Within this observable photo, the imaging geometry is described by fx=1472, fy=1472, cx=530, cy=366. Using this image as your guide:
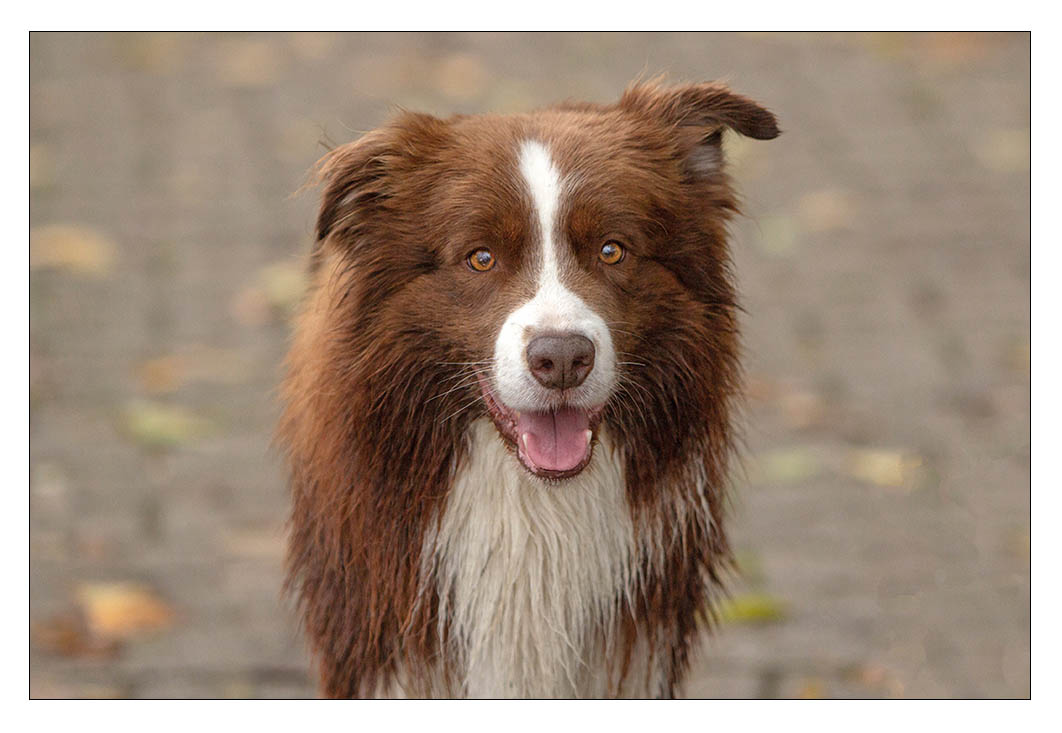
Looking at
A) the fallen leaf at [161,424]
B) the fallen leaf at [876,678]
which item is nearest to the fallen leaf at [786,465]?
the fallen leaf at [876,678]

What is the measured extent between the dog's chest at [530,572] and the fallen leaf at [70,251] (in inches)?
182

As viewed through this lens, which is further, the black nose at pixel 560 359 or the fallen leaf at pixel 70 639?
the fallen leaf at pixel 70 639

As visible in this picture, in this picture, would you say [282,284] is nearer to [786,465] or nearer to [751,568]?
[786,465]

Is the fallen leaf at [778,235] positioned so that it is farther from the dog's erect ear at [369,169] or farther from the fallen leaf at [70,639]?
the dog's erect ear at [369,169]

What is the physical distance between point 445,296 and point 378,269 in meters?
0.20

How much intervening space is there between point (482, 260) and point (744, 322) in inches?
158

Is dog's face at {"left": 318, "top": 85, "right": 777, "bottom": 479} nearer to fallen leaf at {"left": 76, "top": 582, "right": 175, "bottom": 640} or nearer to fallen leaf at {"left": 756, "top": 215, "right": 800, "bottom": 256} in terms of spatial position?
fallen leaf at {"left": 76, "top": 582, "right": 175, "bottom": 640}

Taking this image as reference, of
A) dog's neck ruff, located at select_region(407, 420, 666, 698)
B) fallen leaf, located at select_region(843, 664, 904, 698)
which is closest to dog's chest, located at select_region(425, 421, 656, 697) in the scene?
dog's neck ruff, located at select_region(407, 420, 666, 698)

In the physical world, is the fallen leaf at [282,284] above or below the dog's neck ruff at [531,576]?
above

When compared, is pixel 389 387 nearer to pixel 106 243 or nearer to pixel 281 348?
pixel 281 348

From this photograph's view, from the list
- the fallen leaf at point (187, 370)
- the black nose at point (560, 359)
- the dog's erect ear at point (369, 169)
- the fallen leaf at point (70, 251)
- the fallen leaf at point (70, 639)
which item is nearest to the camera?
the black nose at point (560, 359)

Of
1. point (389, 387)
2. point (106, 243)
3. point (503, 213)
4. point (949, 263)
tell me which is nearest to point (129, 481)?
point (106, 243)

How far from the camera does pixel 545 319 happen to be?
11.1 ft

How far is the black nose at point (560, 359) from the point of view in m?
3.34
